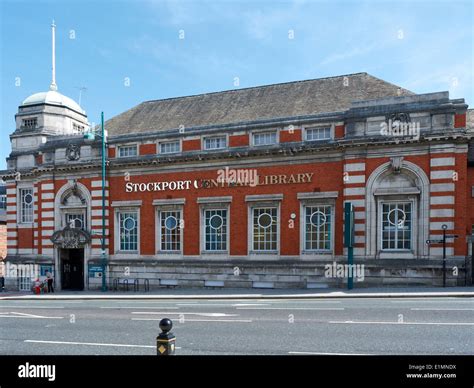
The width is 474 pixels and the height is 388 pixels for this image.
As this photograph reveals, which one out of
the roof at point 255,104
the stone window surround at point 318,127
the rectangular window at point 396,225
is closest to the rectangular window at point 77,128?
the roof at point 255,104

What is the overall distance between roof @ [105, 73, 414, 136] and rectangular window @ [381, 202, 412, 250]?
6.66m

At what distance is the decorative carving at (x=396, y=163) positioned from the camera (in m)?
19.0

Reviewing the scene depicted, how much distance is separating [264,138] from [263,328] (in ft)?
44.8

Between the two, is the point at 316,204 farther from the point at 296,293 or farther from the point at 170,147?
the point at 170,147

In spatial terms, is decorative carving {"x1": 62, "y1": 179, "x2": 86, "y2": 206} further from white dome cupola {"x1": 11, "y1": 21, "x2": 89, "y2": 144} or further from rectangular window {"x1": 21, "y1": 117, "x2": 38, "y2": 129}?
rectangular window {"x1": 21, "y1": 117, "x2": 38, "y2": 129}

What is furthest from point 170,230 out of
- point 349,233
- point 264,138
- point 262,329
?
point 262,329

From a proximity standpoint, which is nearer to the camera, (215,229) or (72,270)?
(215,229)

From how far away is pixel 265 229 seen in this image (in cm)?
2159

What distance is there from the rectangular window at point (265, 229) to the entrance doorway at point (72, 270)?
13.2m

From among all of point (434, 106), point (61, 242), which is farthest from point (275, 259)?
point (61, 242)

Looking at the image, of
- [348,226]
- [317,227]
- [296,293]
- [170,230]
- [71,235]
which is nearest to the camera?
[296,293]

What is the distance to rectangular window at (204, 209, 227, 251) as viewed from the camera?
2242cm

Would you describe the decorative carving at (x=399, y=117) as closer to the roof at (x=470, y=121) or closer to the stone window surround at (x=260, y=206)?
the roof at (x=470, y=121)
